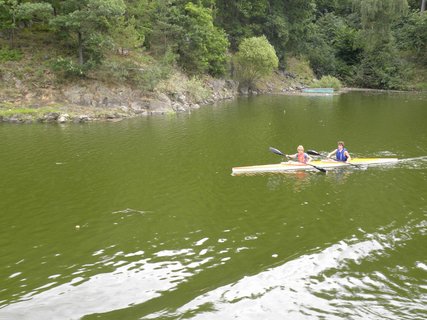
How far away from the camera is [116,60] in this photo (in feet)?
135

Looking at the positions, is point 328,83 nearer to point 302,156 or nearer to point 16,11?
point 16,11

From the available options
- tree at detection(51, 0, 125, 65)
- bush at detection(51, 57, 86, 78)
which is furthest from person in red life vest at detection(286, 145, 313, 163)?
bush at detection(51, 57, 86, 78)

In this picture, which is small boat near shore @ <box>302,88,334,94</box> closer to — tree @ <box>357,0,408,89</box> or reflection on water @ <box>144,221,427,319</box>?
tree @ <box>357,0,408,89</box>

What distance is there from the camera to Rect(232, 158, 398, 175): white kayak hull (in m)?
19.9

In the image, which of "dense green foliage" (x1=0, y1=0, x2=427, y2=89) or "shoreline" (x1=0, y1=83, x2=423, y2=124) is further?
"dense green foliage" (x1=0, y1=0, x2=427, y2=89)

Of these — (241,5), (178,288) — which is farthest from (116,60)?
(178,288)

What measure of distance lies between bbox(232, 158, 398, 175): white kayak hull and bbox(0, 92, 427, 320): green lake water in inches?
23.1

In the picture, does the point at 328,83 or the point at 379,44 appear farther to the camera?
the point at 379,44

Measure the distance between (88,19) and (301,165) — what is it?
24875mm

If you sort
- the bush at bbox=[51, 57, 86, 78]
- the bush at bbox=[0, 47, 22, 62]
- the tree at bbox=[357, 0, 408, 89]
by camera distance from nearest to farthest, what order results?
the bush at bbox=[51, 57, 86, 78] < the bush at bbox=[0, 47, 22, 62] < the tree at bbox=[357, 0, 408, 89]

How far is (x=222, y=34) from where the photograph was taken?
53.6 meters

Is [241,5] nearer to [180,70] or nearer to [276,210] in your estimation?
[180,70]

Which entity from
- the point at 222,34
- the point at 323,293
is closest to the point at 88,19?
the point at 222,34

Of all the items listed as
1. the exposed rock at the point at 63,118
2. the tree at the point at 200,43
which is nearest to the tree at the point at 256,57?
the tree at the point at 200,43
